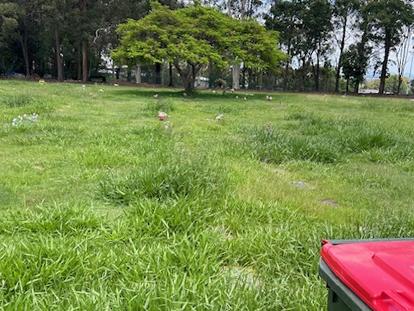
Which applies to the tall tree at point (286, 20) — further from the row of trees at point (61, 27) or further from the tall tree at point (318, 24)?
the row of trees at point (61, 27)

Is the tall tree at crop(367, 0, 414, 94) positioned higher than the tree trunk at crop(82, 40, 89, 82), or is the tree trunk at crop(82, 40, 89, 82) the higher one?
the tall tree at crop(367, 0, 414, 94)

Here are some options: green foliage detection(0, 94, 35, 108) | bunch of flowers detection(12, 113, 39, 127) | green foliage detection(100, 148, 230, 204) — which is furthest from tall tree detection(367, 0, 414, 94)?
green foliage detection(100, 148, 230, 204)

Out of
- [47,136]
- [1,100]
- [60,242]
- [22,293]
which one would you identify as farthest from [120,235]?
[1,100]

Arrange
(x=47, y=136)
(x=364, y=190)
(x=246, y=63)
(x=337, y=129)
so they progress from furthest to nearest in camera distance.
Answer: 1. (x=246, y=63)
2. (x=337, y=129)
3. (x=47, y=136)
4. (x=364, y=190)

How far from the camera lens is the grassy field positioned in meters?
2.33

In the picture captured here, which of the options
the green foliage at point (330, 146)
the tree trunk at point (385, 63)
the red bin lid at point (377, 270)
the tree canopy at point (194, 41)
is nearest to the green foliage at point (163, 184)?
the green foliage at point (330, 146)

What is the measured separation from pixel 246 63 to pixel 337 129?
40.0 feet

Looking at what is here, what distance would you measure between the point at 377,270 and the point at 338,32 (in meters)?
37.6

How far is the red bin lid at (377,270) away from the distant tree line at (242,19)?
26315 mm

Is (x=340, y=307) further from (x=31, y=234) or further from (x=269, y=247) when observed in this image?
(x=31, y=234)

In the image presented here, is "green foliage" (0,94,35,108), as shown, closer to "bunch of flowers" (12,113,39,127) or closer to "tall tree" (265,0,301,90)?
"bunch of flowers" (12,113,39,127)

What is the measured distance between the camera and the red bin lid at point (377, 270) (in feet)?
3.92

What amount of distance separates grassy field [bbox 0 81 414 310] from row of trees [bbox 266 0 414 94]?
2829 cm

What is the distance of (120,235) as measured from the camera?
301cm
